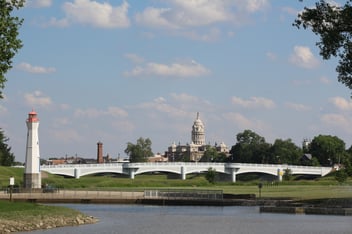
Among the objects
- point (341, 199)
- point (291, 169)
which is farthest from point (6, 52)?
point (291, 169)

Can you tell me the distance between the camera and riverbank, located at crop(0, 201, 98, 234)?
4438 centimetres

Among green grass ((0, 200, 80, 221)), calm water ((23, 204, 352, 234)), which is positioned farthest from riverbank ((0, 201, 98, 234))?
calm water ((23, 204, 352, 234))

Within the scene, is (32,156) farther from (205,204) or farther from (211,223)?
(211,223)

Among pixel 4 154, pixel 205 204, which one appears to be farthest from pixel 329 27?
pixel 4 154

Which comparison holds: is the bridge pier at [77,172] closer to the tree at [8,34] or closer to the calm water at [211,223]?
the calm water at [211,223]

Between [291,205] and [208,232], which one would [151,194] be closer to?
[291,205]

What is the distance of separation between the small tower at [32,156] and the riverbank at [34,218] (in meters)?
34.4

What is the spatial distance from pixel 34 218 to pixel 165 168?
440ft

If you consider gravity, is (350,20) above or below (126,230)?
Answer: above

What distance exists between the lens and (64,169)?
15625cm

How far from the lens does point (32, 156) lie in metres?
86.9

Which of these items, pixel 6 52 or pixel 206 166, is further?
pixel 206 166

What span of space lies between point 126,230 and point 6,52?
13947 mm

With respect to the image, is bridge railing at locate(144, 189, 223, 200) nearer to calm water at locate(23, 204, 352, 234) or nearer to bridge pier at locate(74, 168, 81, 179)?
calm water at locate(23, 204, 352, 234)
